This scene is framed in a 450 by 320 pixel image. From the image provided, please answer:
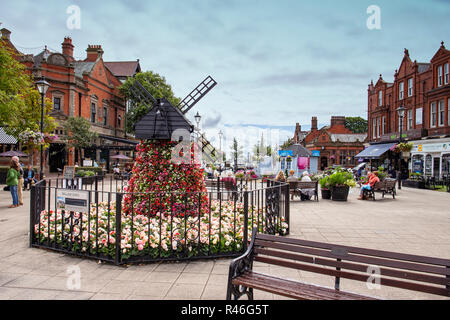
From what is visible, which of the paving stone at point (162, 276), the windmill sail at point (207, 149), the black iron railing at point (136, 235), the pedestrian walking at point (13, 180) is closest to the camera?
the paving stone at point (162, 276)

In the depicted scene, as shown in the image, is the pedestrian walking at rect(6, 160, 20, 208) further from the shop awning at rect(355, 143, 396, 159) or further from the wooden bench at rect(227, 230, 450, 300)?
the shop awning at rect(355, 143, 396, 159)

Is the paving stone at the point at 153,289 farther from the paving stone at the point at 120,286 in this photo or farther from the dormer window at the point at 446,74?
the dormer window at the point at 446,74

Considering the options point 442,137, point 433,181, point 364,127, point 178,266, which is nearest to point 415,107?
point 442,137

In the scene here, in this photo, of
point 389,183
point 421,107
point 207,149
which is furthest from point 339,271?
point 421,107

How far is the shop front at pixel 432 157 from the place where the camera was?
79.3 ft

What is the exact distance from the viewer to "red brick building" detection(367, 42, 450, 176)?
82.1ft

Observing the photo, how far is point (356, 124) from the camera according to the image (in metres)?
83.7

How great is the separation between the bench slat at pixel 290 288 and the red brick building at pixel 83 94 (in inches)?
1132

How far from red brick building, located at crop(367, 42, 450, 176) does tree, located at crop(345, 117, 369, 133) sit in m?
49.1

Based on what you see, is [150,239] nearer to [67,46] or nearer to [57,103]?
[57,103]

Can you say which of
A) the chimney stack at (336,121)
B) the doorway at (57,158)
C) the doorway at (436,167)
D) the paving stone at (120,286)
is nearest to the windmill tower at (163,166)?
the paving stone at (120,286)

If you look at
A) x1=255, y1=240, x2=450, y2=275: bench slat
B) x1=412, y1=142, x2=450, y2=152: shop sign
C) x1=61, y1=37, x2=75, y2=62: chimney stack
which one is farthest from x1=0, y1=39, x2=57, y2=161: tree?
x1=412, y1=142, x2=450, y2=152: shop sign
